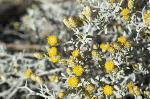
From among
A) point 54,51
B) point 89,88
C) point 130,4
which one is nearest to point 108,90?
point 89,88

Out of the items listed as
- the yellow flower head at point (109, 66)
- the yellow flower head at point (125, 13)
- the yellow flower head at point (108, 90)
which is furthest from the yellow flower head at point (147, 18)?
the yellow flower head at point (108, 90)

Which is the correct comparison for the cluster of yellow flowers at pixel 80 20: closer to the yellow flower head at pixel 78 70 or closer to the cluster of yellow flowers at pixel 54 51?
the cluster of yellow flowers at pixel 54 51

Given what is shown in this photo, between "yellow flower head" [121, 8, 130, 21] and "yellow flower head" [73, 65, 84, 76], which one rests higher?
"yellow flower head" [121, 8, 130, 21]

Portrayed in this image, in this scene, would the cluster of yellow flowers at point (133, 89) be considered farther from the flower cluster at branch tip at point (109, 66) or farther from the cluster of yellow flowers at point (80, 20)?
the cluster of yellow flowers at point (80, 20)

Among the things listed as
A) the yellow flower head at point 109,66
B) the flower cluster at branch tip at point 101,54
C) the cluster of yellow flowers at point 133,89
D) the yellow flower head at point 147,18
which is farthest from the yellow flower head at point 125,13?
the cluster of yellow flowers at point 133,89

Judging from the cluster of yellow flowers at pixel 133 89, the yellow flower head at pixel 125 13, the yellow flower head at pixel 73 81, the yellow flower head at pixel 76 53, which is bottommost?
the cluster of yellow flowers at pixel 133 89

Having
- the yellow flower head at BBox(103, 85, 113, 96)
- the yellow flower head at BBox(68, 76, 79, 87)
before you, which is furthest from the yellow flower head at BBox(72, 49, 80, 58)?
the yellow flower head at BBox(103, 85, 113, 96)

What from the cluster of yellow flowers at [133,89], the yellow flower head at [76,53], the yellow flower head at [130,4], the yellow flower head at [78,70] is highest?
the yellow flower head at [130,4]

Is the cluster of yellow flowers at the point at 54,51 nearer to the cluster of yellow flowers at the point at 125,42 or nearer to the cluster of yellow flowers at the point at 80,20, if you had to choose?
the cluster of yellow flowers at the point at 80,20

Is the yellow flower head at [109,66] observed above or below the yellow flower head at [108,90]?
above

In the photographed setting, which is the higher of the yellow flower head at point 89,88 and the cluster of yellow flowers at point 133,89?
the yellow flower head at point 89,88

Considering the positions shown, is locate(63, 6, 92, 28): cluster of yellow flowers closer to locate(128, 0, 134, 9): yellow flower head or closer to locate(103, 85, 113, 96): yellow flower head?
locate(128, 0, 134, 9): yellow flower head

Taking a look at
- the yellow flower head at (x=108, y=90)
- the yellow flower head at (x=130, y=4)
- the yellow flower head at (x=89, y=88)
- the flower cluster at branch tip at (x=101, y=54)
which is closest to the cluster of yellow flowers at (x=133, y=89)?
the flower cluster at branch tip at (x=101, y=54)
